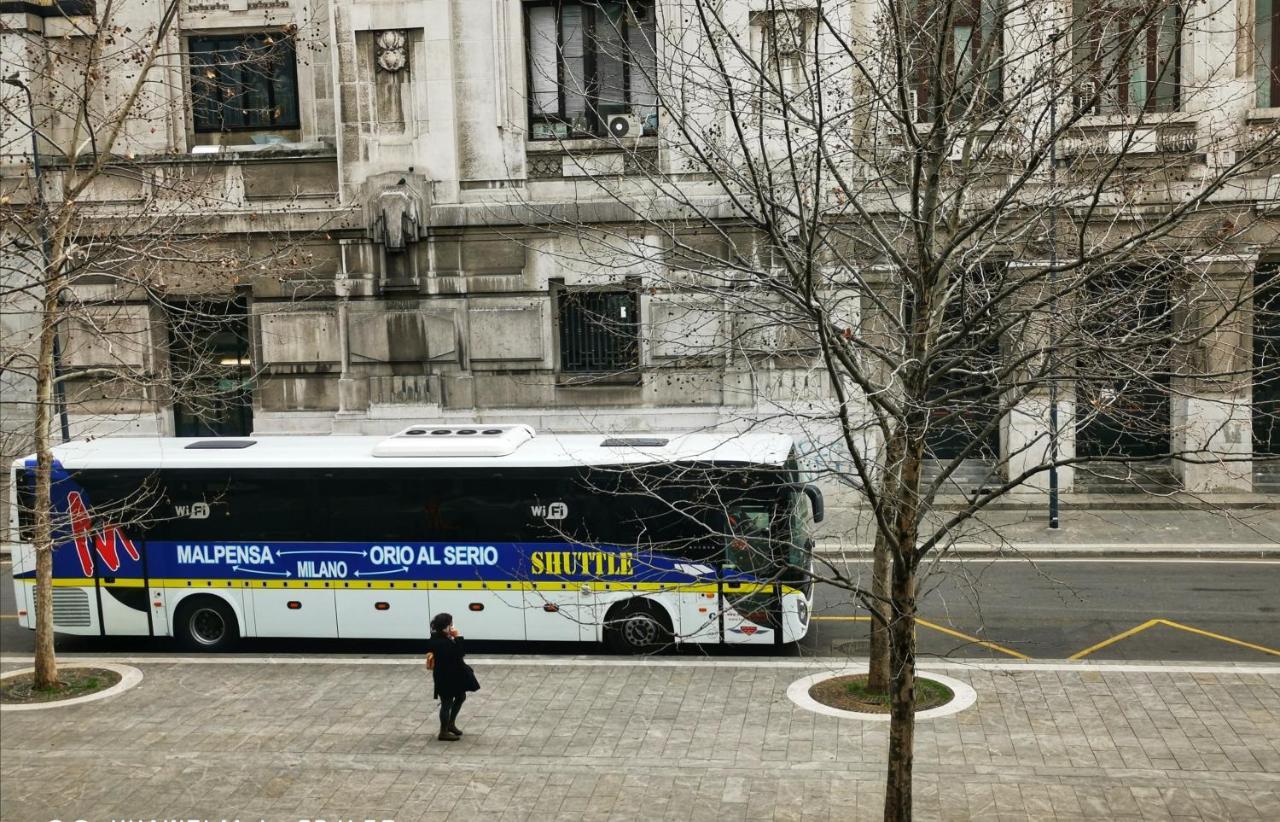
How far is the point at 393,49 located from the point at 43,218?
45.2 feet

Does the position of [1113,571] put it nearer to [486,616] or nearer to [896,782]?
[486,616]

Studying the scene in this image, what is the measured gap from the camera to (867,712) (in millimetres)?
14562

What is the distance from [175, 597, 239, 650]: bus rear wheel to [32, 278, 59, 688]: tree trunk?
5.90 feet

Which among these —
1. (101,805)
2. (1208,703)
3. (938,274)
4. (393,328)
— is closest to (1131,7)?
(938,274)

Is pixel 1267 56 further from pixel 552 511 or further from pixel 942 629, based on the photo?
pixel 552 511

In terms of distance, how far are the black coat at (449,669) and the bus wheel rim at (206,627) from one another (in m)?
5.78

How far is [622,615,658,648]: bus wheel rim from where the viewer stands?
1739 cm

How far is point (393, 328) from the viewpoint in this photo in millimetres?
28953

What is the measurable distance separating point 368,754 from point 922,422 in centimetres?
676

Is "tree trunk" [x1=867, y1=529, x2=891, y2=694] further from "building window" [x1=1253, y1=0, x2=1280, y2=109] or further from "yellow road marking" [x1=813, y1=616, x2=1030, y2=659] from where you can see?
"building window" [x1=1253, y1=0, x2=1280, y2=109]

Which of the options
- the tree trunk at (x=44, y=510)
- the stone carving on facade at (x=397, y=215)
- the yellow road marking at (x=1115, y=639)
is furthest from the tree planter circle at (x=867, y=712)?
the stone carving on facade at (x=397, y=215)

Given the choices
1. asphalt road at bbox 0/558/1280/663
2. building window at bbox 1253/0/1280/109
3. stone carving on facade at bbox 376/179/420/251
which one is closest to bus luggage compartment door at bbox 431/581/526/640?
asphalt road at bbox 0/558/1280/663

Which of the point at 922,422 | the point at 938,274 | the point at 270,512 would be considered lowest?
the point at 270,512

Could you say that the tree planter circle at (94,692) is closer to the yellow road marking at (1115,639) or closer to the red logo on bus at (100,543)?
the red logo on bus at (100,543)
